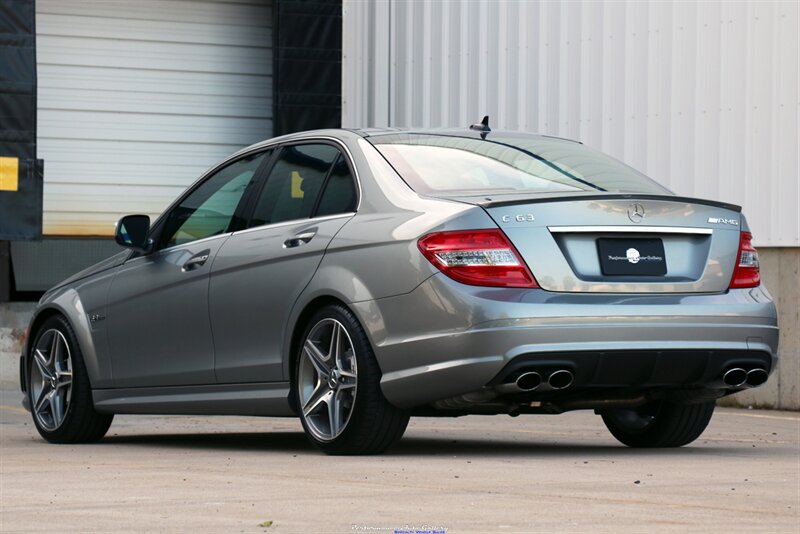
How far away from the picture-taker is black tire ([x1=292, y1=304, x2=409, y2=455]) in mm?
7016

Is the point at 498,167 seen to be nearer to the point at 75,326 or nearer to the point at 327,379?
the point at 327,379

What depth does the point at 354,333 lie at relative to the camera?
7.07 m

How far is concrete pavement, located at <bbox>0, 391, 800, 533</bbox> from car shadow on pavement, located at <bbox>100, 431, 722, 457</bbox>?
0.01 m

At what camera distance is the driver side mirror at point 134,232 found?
345 inches

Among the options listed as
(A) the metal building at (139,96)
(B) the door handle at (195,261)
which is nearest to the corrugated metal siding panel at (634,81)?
(A) the metal building at (139,96)

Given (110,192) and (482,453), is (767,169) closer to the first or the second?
(482,453)

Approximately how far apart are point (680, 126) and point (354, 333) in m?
7.69

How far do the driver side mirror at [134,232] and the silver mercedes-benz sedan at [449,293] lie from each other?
30 centimetres

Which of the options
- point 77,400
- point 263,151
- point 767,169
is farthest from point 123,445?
point 767,169

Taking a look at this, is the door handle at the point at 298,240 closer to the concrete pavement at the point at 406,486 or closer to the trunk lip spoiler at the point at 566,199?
the trunk lip spoiler at the point at 566,199

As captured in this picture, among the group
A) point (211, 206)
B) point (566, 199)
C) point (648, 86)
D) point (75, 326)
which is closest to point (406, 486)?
point (566, 199)

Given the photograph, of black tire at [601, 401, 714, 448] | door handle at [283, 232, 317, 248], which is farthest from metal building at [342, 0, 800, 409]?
door handle at [283, 232, 317, 248]

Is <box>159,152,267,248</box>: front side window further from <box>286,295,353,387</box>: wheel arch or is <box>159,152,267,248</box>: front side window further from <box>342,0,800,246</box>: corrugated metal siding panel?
<box>342,0,800,246</box>: corrugated metal siding panel

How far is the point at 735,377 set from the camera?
7121 mm
